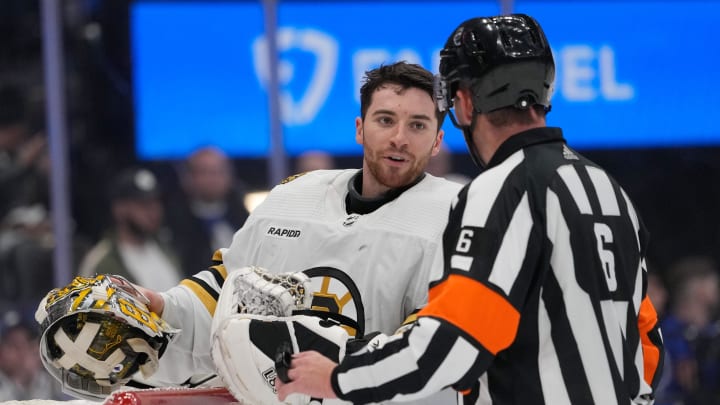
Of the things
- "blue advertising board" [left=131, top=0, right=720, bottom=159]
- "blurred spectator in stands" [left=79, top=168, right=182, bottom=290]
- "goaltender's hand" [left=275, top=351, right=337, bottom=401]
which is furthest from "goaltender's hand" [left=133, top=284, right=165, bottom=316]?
"blue advertising board" [left=131, top=0, right=720, bottom=159]

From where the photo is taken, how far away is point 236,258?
2.46 metres

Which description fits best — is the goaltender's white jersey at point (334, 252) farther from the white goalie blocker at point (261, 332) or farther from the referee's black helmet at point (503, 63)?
the referee's black helmet at point (503, 63)

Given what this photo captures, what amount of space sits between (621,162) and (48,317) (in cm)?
349

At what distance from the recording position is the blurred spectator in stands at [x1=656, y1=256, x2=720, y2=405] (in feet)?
15.4

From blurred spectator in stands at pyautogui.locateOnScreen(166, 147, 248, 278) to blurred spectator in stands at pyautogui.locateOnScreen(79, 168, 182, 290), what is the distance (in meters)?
0.07

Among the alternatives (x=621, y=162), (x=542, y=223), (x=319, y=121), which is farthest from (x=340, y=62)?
(x=542, y=223)

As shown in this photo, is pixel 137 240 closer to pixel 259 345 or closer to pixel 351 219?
pixel 351 219

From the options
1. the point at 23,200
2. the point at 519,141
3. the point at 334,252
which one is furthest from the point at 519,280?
the point at 23,200

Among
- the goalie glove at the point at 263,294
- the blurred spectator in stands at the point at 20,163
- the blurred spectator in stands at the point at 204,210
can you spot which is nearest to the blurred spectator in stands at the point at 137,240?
the blurred spectator in stands at the point at 204,210

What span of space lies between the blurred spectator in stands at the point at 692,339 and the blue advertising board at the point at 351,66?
733 millimetres

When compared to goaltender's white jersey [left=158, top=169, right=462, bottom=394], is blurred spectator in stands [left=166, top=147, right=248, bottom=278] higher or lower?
lower

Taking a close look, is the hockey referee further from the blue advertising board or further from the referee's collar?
the blue advertising board

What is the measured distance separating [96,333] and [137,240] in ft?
8.68

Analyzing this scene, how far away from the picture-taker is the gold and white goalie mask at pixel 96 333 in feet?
7.20
